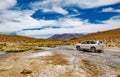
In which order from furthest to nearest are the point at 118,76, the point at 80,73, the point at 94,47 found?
the point at 94,47
the point at 80,73
the point at 118,76

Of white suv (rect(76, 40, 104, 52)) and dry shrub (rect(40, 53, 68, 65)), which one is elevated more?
white suv (rect(76, 40, 104, 52))

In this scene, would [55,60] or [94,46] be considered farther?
[94,46]

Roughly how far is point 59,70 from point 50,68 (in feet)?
3.79

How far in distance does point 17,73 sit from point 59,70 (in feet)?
10.9

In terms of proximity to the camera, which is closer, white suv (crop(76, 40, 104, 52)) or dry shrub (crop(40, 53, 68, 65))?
dry shrub (crop(40, 53, 68, 65))

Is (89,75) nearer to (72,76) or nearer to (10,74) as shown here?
(72,76)

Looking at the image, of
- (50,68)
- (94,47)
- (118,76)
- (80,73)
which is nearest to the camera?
(118,76)

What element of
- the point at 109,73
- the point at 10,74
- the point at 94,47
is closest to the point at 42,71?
the point at 10,74

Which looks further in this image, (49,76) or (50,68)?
(50,68)

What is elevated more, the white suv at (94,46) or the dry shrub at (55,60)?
the white suv at (94,46)

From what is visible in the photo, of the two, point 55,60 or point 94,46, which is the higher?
point 94,46

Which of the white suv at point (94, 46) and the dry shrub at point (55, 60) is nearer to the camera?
the dry shrub at point (55, 60)

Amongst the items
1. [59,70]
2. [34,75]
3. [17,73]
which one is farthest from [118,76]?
[17,73]

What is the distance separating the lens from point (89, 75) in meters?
17.8
